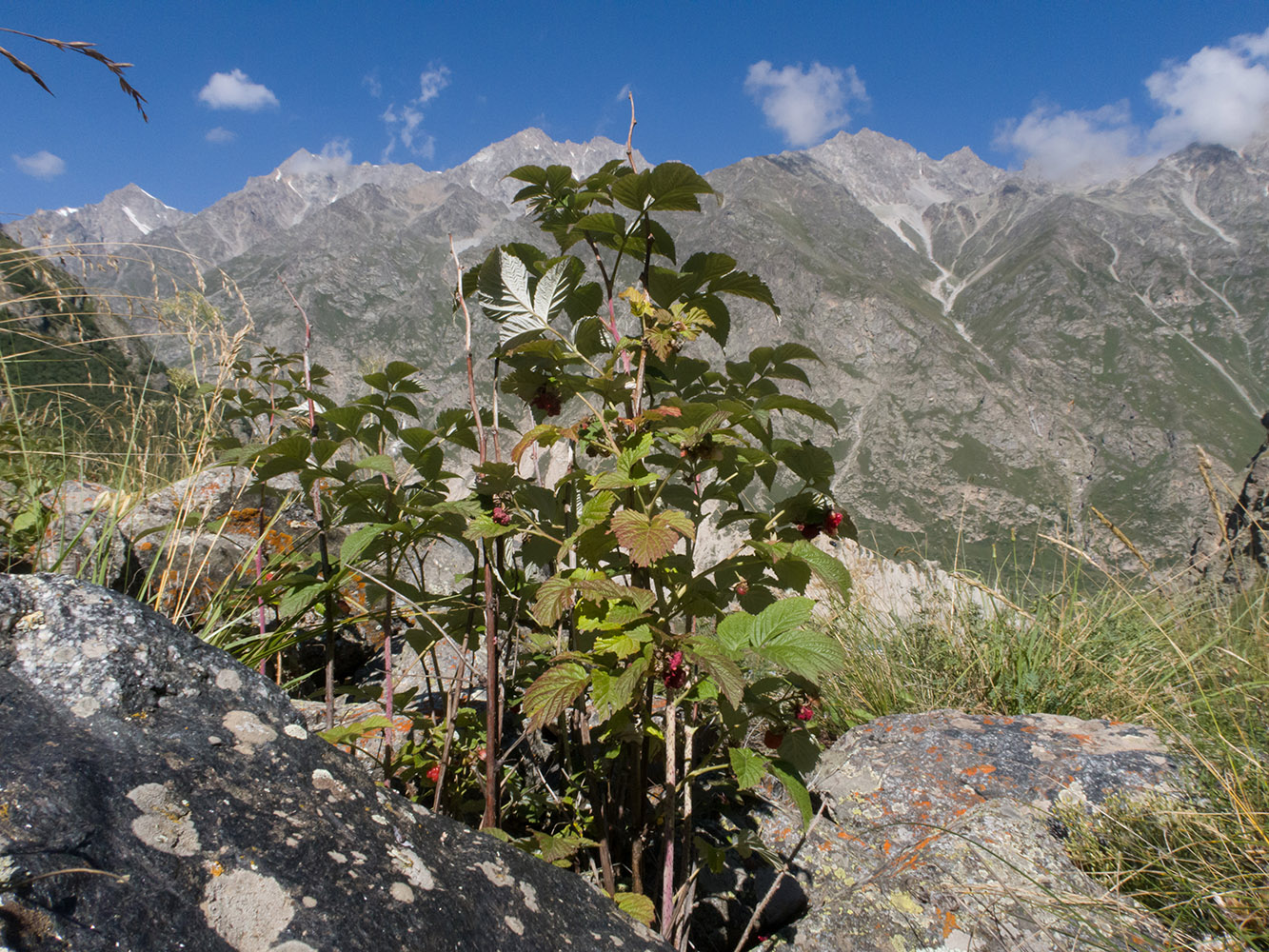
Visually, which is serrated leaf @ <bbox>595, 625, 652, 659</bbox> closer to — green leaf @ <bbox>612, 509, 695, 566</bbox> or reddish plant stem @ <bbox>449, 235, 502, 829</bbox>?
green leaf @ <bbox>612, 509, 695, 566</bbox>

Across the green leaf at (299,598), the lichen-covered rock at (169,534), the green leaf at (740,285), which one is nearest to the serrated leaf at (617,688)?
the green leaf at (299,598)

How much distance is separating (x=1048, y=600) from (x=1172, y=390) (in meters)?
203

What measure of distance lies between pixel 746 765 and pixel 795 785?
0.14 metres

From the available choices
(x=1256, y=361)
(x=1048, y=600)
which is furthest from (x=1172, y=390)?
(x=1048, y=600)

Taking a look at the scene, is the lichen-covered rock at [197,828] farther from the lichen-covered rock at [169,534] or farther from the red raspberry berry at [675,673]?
the lichen-covered rock at [169,534]

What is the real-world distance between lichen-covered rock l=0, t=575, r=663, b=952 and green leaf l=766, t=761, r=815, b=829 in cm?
50

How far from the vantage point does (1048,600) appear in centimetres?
417

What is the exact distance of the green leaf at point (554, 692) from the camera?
1.37 metres

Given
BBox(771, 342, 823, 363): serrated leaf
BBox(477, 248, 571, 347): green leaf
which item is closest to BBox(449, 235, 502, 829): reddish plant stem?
BBox(477, 248, 571, 347): green leaf

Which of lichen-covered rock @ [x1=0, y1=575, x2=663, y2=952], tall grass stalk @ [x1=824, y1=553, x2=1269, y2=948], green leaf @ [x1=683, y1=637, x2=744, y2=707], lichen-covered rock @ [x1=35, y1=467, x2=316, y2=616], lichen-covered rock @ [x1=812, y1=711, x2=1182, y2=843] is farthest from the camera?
lichen-covered rock @ [x1=812, y1=711, x2=1182, y2=843]

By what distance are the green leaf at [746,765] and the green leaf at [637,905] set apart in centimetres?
35

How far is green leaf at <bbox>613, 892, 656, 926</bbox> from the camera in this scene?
4.88 ft

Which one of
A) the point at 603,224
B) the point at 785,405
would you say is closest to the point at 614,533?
the point at 785,405

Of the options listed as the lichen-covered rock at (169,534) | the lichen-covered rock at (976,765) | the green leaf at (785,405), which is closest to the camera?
the green leaf at (785,405)
